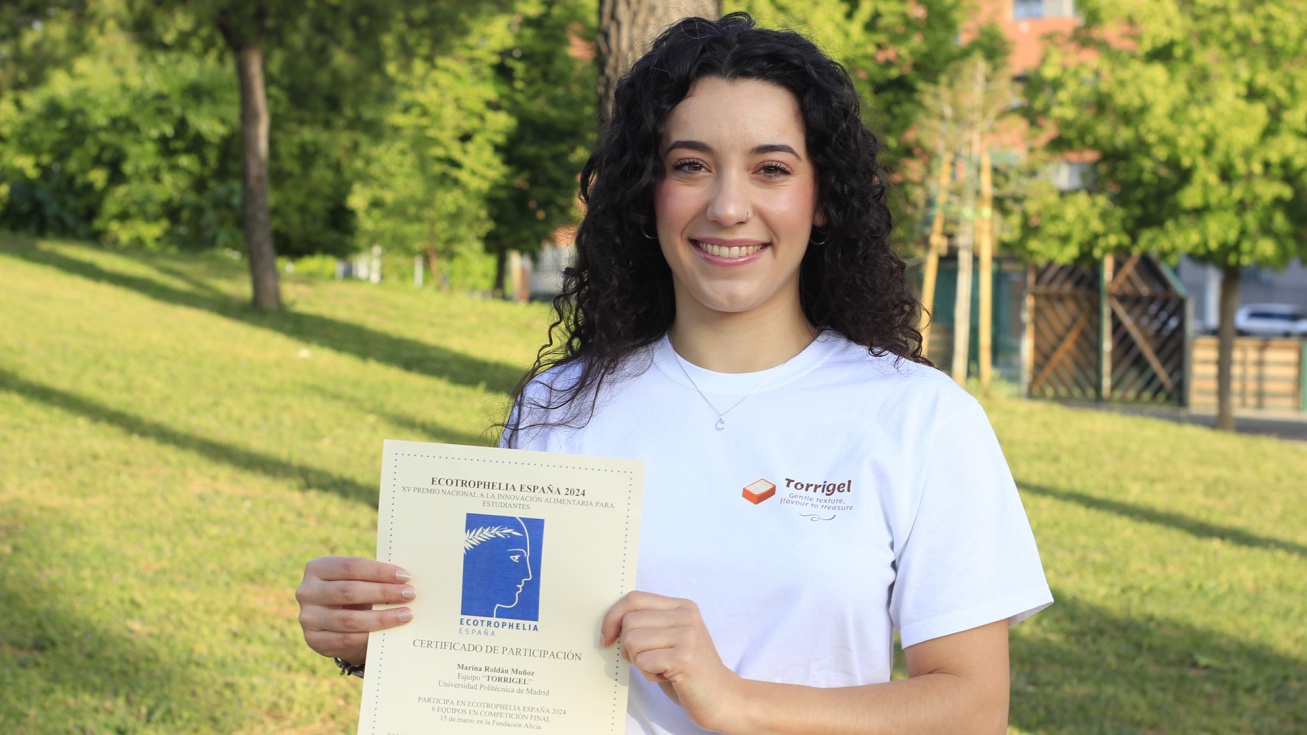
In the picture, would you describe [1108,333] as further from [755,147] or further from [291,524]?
[755,147]

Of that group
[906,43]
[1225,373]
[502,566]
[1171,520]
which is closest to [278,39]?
[1171,520]

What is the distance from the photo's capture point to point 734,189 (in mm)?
1995

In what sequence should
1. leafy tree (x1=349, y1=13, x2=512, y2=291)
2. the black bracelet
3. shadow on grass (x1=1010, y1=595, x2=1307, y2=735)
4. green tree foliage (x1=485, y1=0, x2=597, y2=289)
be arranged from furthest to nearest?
leafy tree (x1=349, y1=13, x2=512, y2=291) → green tree foliage (x1=485, y1=0, x2=597, y2=289) → shadow on grass (x1=1010, y1=595, x2=1307, y2=735) → the black bracelet

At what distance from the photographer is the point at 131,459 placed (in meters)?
8.41

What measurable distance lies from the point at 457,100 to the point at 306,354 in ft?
60.4

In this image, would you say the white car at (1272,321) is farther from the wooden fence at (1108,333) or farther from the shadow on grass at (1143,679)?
the shadow on grass at (1143,679)

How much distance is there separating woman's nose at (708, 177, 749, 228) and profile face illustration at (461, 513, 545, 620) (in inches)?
21.4

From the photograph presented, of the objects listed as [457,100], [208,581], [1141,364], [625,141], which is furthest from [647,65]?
[457,100]

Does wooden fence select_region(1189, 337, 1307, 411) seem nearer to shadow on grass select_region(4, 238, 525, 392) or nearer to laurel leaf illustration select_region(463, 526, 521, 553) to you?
shadow on grass select_region(4, 238, 525, 392)

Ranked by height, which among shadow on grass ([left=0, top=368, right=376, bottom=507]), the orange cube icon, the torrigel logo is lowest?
shadow on grass ([left=0, top=368, right=376, bottom=507])

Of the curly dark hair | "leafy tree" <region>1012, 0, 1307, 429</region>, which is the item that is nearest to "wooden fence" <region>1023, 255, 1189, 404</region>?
"leafy tree" <region>1012, 0, 1307, 429</region>

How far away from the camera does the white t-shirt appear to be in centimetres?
185

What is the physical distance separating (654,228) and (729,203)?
0.33 m

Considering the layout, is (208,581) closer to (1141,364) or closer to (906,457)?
(906,457)
